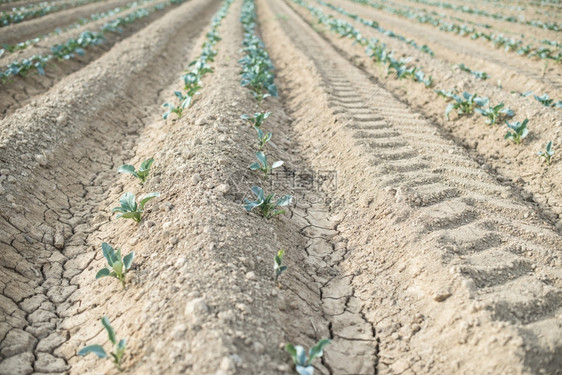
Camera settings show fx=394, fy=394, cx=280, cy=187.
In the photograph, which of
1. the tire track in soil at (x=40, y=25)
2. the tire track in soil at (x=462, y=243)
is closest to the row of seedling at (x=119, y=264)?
the tire track in soil at (x=462, y=243)

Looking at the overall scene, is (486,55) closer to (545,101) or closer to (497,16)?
(545,101)

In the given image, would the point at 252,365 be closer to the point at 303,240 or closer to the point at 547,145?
the point at 303,240

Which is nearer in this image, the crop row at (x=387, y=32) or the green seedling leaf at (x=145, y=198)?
the green seedling leaf at (x=145, y=198)

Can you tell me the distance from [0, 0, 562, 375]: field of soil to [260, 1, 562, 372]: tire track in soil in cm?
1

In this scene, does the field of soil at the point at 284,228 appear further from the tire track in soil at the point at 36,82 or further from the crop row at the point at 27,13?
the crop row at the point at 27,13

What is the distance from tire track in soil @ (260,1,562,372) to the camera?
2.27 m

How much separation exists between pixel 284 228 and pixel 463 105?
12.3 ft

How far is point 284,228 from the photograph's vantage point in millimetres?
3473

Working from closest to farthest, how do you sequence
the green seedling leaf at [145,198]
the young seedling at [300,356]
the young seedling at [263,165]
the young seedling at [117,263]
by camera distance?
the young seedling at [300,356], the young seedling at [117,263], the green seedling leaf at [145,198], the young seedling at [263,165]

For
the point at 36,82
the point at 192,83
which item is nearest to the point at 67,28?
the point at 36,82

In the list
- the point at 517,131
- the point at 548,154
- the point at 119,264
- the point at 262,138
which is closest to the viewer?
the point at 119,264

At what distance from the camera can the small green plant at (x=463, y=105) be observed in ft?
18.2

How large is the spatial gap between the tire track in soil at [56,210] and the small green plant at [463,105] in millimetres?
4410

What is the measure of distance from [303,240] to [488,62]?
743 centimetres
